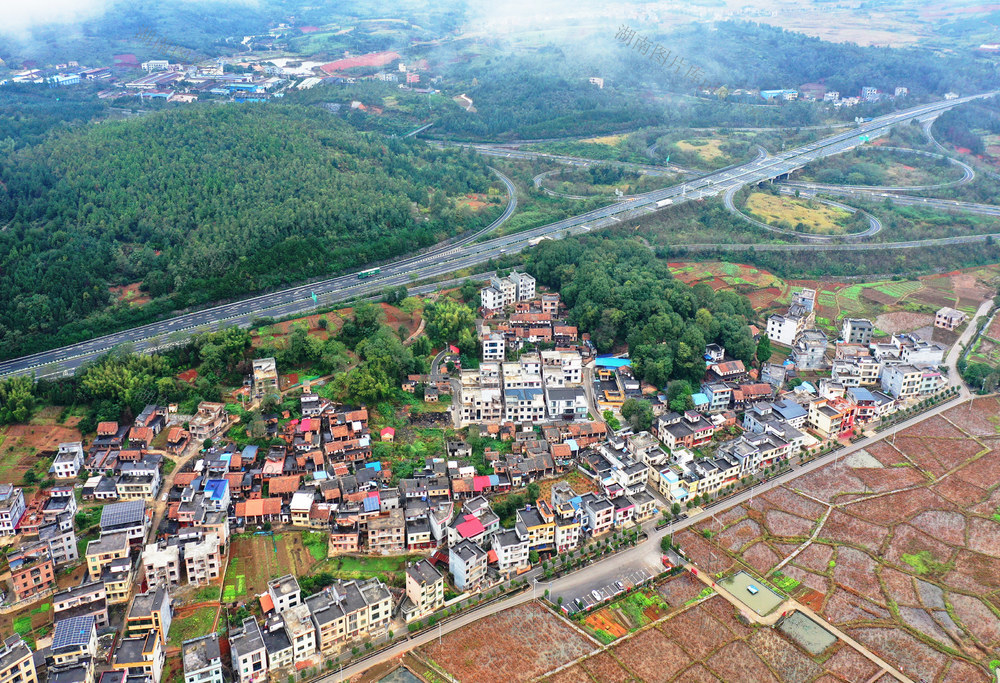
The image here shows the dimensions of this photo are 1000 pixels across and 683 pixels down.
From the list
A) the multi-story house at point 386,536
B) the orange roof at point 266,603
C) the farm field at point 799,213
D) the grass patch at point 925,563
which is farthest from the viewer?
the farm field at point 799,213

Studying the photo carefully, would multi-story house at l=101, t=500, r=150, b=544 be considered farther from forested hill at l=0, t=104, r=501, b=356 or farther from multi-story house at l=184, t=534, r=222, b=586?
forested hill at l=0, t=104, r=501, b=356

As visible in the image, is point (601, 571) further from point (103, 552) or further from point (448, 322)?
point (448, 322)

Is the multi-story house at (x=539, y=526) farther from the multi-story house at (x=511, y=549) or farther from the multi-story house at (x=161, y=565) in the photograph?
the multi-story house at (x=161, y=565)

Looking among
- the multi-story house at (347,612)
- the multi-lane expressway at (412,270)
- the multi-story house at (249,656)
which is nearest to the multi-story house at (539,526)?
the multi-story house at (347,612)

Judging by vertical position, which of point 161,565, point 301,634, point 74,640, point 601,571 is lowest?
point 601,571

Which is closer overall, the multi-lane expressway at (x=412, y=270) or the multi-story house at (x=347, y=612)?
the multi-story house at (x=347, y=612)

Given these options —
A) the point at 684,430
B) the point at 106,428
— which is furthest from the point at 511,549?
the point at 106,428
